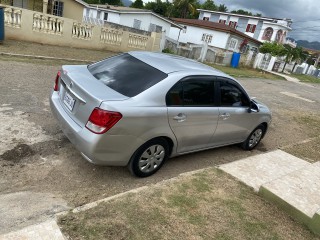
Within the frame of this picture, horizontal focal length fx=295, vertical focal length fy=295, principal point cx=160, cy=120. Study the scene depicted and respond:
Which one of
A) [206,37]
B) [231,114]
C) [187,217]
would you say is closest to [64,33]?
[231,114]

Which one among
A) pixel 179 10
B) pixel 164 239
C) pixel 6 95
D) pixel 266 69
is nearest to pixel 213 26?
pixel 266 69

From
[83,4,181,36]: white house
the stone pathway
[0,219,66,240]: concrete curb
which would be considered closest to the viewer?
[0,219,66,240]: concrete curb

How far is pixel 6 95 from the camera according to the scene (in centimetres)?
623

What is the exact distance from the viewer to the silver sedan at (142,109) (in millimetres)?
3537

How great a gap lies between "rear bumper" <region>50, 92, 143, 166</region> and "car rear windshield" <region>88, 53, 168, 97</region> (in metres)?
0.61

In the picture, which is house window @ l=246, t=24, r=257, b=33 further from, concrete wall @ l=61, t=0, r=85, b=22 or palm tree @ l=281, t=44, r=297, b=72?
concrete wall @ l=61, t=0, r=85, b=22

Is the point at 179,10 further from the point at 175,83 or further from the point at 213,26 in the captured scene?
the point at 175,83

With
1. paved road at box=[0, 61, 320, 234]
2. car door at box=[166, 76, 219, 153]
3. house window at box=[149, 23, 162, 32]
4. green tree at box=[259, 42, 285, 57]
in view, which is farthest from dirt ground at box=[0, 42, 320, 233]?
green tree at box=[259, 42, 285, 57]

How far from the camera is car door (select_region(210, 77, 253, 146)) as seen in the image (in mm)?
4859

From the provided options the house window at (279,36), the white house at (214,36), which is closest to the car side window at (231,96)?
the white house at (214,36)

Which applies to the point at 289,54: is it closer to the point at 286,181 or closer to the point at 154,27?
the point at 154,27

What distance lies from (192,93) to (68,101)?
1.76 metres

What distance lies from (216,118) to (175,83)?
42.4 inches

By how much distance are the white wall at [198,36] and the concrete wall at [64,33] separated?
19823 mm
